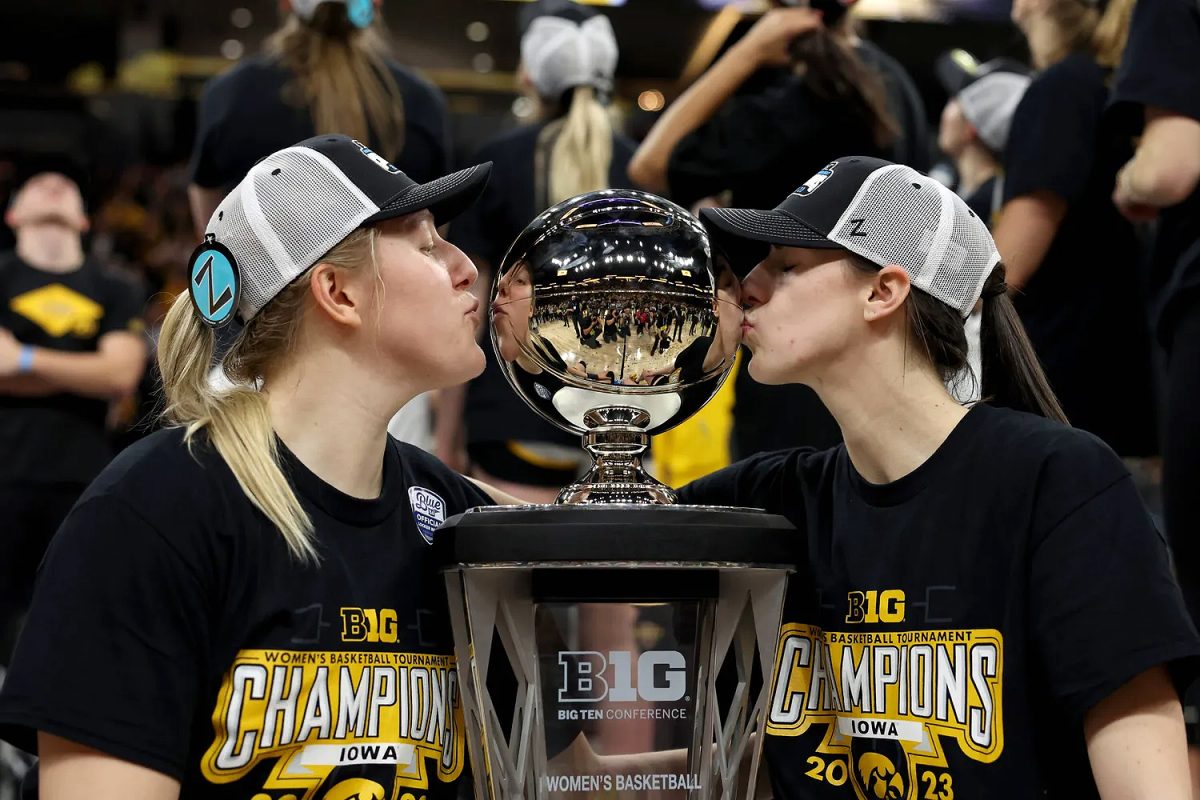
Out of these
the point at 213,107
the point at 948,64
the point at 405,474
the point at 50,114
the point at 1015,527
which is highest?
the point at 50,114

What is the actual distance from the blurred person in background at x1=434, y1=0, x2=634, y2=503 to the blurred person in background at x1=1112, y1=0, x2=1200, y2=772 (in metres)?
1.26

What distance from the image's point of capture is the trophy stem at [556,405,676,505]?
175 centimetres

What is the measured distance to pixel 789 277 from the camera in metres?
1.85

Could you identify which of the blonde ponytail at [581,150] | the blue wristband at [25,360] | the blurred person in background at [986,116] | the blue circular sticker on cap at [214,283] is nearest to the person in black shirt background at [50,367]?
the blue wristband at [25,360]

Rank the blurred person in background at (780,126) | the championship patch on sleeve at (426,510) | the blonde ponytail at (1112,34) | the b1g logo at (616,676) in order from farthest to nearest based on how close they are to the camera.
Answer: the blonde ponytail at (1112,34), the blurred person in background at (780,126), the championship patch on sleeve at (426,510), the b1g logo at (616,676)

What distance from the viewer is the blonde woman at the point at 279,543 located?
4.99ft

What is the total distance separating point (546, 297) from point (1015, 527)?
60 cm

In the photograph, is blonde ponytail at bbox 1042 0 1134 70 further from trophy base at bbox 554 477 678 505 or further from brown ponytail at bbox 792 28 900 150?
trophy base at bbox 554 477 678 505

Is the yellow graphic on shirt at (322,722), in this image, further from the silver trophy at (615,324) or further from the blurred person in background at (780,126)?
the blurred person in background at (780,126)

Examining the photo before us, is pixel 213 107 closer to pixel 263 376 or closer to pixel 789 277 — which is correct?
pixel 263 376

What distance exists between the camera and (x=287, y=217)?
5.80ft

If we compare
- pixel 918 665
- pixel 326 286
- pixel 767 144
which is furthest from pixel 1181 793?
pixel 767 144

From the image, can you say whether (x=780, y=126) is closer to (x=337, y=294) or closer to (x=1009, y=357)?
(x=1009, y=357)

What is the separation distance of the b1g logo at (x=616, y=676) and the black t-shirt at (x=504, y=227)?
5.45ft
